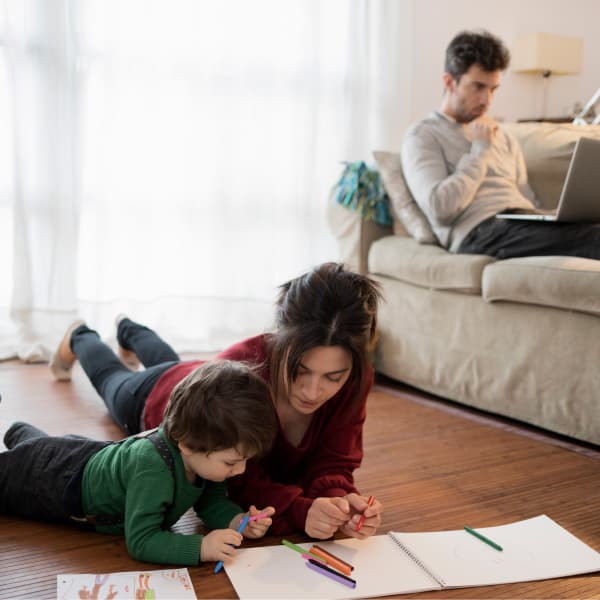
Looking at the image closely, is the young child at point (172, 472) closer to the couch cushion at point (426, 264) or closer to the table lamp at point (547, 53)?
the couch cushion at point (426, 264)

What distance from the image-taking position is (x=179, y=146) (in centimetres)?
311

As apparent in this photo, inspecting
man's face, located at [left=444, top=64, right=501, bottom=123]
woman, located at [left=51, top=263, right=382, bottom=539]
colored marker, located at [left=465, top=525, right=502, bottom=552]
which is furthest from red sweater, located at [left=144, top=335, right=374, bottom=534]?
man's face, located at [left=444, top=64, right=501, bottom=123]

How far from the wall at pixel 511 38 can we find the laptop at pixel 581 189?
5.43 ft

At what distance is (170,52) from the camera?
3.05m

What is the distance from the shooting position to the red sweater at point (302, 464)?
4.81ft

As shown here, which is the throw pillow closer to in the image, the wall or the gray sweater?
the gray sweater

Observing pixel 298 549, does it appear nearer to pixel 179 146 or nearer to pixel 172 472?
pixel 172 472

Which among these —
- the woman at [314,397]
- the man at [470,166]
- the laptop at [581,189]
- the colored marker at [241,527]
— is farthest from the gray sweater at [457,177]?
the colored marker at [241,527]

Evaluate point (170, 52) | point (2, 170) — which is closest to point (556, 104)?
point (170, 52)

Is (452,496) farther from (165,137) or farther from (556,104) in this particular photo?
(556,104)

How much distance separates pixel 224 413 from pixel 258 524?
24 centimetres

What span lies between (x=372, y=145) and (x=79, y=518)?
2.44 m

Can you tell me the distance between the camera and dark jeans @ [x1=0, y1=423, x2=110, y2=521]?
1423mm

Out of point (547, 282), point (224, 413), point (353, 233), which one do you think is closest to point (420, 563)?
point (224, 413)
